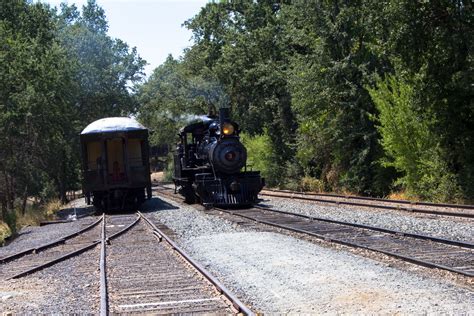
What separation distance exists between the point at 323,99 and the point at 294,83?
93.2 inches

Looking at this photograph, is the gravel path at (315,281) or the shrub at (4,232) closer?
the gravel path at (315,281)

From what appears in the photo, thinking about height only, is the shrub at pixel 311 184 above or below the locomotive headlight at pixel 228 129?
below

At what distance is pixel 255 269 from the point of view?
9062mm

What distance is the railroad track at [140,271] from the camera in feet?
22.7

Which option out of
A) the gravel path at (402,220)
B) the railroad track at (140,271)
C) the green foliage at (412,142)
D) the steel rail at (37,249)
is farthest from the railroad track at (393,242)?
the green foliage at (412,142)

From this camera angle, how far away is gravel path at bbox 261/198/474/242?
11969 millimetres

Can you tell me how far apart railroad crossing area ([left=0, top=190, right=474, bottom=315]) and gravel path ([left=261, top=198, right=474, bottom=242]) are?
0.13ft

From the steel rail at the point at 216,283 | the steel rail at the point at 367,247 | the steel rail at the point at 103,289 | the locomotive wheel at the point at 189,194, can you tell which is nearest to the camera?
the steel rail at the point at 216,283

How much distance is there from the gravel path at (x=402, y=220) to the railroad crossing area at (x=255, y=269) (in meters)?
0.04

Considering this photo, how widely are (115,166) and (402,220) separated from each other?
13.3 m

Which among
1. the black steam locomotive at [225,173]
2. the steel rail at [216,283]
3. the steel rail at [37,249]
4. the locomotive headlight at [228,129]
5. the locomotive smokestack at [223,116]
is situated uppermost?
the locomotive smokestack at [223,116]

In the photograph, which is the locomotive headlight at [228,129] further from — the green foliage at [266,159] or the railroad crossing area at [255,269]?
the green foliage at [266,159]

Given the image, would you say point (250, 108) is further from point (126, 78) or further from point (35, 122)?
point (35, 122)

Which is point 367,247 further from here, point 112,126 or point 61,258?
point 112,126
